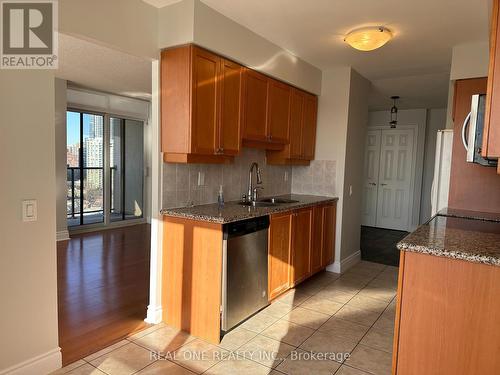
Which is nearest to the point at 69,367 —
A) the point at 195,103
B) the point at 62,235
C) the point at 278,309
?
the point at 278,309

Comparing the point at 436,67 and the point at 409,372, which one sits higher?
the point at 436,67

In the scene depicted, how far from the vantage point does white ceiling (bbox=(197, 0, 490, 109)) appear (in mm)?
2604

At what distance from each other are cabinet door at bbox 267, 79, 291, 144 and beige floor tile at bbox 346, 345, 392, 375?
6.97 feet

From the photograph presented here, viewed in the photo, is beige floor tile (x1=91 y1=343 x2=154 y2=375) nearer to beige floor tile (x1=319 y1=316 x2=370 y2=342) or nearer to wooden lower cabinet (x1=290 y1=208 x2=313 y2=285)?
beige floor tile (x1=319 y1=316 x2=370 y2=342)

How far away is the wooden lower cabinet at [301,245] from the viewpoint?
3.50 metres

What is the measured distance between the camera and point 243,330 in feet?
9.12

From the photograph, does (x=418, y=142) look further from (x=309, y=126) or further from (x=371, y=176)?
(x=309, y=126)

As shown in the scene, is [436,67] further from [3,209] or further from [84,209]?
[84,209]

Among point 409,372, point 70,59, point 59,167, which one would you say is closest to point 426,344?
point 409,372

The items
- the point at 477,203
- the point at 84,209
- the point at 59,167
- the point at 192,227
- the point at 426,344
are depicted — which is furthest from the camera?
the point at 84,209

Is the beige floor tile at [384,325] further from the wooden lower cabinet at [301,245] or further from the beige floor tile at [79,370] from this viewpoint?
the beige floor tile at [79,370]

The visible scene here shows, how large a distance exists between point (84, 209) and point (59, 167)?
110cm

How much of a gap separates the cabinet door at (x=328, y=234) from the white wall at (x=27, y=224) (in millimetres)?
2894

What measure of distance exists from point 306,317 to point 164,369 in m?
1.33
